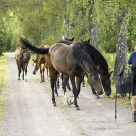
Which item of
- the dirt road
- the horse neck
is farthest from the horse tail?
the horse neck

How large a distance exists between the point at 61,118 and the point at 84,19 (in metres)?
13.7

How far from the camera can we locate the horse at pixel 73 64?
7.80 metres

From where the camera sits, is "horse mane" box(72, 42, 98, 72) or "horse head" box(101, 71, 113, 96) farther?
"horse head" box(101, 71, 113, 96)

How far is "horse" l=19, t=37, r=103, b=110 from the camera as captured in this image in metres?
7.80

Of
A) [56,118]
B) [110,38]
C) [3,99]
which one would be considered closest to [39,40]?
[110,38]

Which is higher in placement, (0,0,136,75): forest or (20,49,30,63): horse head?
(0,0,136,75): forest

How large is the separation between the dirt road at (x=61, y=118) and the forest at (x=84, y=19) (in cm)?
210

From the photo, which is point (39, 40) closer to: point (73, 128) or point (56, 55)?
point (56, 55)

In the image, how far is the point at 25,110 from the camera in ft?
28.1

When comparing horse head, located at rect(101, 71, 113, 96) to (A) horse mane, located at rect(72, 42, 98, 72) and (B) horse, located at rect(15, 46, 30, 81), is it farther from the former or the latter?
(B) horse, located at rect(15, 46, 30, 81)

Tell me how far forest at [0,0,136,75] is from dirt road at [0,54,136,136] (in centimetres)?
210

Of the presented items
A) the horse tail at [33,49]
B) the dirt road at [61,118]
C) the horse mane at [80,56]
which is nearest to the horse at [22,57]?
the dirt road at [61,118]

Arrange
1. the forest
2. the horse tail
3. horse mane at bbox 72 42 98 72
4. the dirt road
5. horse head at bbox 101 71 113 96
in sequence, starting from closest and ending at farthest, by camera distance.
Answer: the dirt road < horse mane at bbox 72 42 98 72 < horse head at bbox 101 71 113 96 < the horse tail < the forest

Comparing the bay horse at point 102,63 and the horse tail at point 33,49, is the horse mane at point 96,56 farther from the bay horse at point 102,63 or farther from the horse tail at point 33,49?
the horse tail at point 33,49
